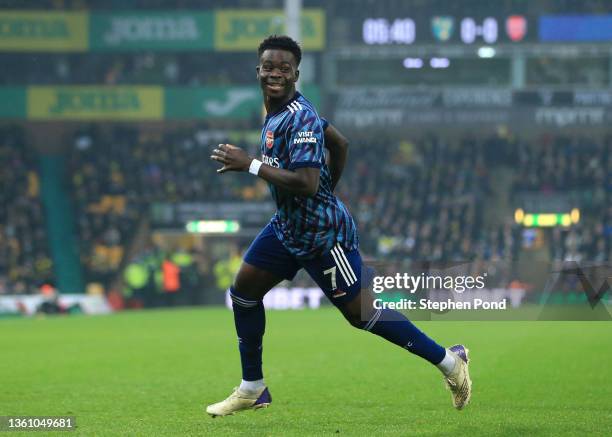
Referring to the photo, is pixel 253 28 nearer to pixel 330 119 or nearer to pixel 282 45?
pixel 330 119

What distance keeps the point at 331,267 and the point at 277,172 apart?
0.66 meters

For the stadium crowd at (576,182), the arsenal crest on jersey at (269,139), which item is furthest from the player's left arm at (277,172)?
the stadium crowd at (576,182)

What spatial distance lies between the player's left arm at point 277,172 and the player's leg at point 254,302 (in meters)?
0.56

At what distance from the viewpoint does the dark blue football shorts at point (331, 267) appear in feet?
21.3

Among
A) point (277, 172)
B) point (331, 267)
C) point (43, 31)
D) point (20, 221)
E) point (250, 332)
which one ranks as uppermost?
point (43, 31)

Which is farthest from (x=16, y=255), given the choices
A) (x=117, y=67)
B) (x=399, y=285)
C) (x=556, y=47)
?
(x=399, y=285)

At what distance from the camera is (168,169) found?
34250 millimetres

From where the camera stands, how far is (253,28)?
114 feet

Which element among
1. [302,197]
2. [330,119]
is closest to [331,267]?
[302,197]

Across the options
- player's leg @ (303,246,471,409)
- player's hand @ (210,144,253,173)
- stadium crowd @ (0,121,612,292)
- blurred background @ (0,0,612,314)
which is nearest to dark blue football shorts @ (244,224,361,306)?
player's leg @ (303,246,471,409)

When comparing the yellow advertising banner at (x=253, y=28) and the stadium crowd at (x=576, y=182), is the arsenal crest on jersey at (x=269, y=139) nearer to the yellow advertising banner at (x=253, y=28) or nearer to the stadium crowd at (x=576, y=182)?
the stadium crowd at (x=576, y=182)

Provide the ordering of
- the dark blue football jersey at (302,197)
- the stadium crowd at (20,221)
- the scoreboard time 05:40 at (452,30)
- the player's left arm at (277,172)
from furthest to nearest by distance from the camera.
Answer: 1. the scoreboard time 05:40 at (452,30)
2. the stadium crowd at (20,221)
3. the dark blue football jersey at (302,197)
4. the player's left arm at (277,172)

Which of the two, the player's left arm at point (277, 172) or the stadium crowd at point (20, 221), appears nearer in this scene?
the player's left arm at point (277, 172)

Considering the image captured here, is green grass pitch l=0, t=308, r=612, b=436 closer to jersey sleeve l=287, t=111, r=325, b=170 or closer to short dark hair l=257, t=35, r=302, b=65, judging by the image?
jersey sleeve l=287, t=111, r=325, b=170
